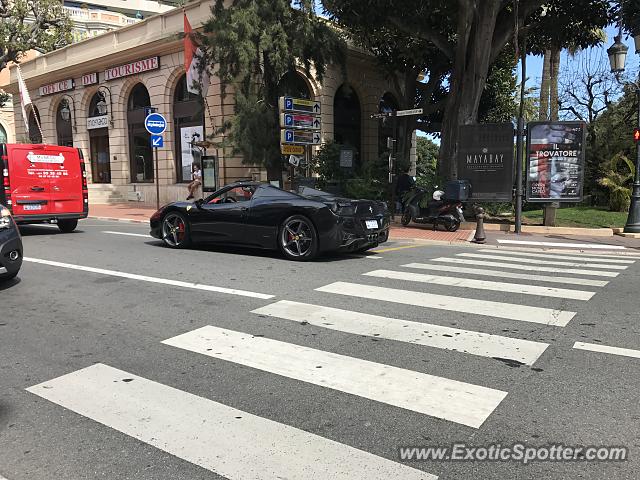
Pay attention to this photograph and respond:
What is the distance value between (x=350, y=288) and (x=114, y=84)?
24809mm

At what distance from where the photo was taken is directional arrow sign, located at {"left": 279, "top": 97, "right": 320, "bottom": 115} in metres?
16.9

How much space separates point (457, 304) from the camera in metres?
6.06

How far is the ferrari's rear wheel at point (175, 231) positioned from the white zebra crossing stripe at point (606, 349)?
7.64 m

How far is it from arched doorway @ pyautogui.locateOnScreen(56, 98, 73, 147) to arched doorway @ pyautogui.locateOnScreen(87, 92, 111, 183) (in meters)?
2.11

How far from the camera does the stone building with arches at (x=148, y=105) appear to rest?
2358 centimetres

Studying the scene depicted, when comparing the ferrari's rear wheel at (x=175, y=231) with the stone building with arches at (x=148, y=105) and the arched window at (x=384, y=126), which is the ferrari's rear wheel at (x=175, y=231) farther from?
the arched window at (x=384, y=126)

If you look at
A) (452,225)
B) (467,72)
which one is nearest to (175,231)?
(452,225)

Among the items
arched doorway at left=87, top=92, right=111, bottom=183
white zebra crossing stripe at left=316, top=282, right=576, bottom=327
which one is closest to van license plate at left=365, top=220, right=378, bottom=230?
white zebra crossing stripe at left=316, top=282, right=576, bottom=327

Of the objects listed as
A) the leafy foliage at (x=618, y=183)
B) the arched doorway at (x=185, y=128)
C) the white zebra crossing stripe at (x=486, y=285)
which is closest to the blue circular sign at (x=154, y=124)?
the arched doorway at (x=185, y=128)

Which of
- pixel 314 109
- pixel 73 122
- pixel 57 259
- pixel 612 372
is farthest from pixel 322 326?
pixel 73 122

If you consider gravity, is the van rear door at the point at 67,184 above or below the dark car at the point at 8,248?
above

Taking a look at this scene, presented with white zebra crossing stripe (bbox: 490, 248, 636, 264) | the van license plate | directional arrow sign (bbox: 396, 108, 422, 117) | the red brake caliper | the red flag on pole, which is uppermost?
the red flag on pole

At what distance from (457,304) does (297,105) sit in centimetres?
1270

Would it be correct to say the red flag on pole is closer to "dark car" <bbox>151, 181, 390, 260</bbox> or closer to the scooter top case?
the scooter top case
